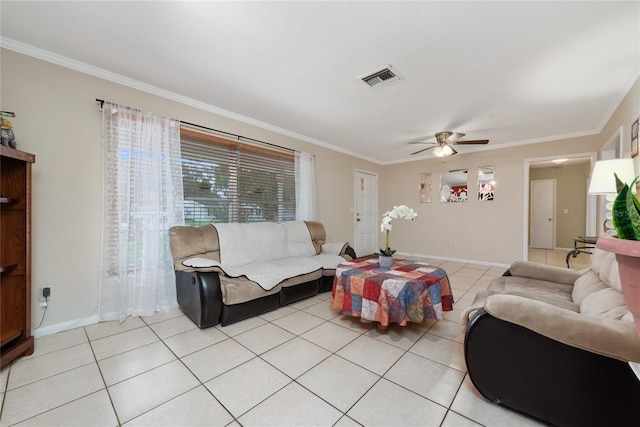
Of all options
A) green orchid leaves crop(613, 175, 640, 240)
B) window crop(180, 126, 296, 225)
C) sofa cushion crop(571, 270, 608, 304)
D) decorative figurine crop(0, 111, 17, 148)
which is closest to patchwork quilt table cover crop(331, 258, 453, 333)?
sofa cushion crop(571, 270, 608, 304)

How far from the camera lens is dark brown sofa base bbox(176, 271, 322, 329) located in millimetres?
2156

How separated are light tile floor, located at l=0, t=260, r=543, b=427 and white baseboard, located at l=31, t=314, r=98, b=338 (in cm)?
8

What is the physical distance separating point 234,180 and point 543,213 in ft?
26.9

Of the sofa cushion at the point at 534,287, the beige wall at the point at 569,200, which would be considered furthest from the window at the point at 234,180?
the beige wall at the point at 569,200

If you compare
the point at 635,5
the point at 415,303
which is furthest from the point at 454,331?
the point at 635,5

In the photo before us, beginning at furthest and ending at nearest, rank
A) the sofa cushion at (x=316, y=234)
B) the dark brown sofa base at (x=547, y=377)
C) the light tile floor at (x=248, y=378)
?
the sofa cushion at (x=316, y=234) → the light tile floor at (x=248, y=378) → the dark brown sofa base at (x=547, y=377)

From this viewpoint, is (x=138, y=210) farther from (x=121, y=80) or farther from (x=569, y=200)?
(x=569, y=200)

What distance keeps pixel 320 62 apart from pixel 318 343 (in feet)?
7.91

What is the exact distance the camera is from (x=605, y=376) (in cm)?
102

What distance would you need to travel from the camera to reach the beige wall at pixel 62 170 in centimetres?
204

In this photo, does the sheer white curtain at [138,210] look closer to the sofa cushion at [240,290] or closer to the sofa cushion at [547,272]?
the sofa cushion at [240,290]

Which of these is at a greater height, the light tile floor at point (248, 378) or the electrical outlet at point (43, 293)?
the electrical outlet at point (43, 293)

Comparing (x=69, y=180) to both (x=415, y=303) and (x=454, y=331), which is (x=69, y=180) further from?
(x=454, y=331)

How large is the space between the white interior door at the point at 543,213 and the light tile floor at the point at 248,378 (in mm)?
6731
